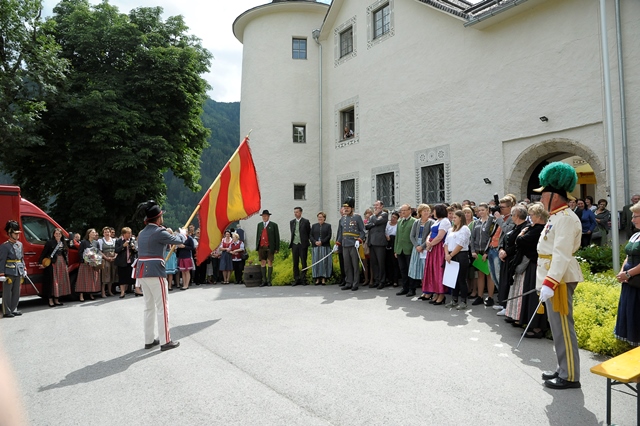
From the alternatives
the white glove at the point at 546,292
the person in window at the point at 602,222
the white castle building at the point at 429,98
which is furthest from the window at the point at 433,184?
the white glove at the point at 546,292

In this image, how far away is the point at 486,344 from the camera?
6.05 meters

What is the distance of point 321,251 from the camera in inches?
517

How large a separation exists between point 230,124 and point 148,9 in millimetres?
84410

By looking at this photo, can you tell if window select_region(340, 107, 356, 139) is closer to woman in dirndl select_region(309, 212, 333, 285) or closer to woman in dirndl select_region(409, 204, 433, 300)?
woman in dirndl select_region(309, 212, 333, 285)

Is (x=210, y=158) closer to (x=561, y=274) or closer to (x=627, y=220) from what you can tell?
(x=627, y=220)

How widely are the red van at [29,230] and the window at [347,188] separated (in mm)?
10980

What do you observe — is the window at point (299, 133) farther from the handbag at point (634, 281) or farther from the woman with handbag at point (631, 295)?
the handbag at point (634, 281)

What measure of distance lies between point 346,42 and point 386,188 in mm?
7099

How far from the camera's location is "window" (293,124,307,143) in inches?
838

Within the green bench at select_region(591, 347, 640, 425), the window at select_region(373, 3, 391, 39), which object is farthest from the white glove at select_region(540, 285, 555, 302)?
the window at select_region(373, 3, 391, 39)

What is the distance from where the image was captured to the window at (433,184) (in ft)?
51.1

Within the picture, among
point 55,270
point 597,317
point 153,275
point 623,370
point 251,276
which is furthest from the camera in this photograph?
point 251,276

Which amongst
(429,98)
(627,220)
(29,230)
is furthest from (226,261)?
(627,220)

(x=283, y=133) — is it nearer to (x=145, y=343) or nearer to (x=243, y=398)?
(x=145, y=343)
